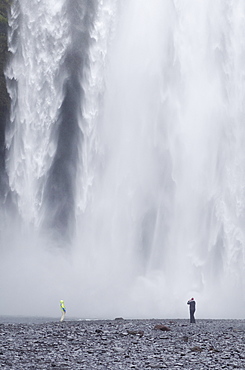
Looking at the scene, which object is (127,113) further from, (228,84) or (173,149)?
(228,84)

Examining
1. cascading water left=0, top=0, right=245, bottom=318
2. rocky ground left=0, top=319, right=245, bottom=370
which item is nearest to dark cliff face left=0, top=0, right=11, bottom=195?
cascading water left=0, top=0, right=245, bottom=318

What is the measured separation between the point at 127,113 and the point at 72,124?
13.0ft

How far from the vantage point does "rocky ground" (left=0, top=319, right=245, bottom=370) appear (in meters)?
12.8

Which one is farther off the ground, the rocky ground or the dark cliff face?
the dark cliff face

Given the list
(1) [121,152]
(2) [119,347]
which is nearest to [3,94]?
(1) [121,152]

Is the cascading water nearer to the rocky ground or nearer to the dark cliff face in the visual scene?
the dark cliff face

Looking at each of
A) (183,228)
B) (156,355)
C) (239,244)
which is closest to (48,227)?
(183,228)

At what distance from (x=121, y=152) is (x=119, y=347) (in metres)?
25.7

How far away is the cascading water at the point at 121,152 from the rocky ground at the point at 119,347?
15436mm

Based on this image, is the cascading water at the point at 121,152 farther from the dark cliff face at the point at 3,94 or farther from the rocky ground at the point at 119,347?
the rocky ground at the point at 119,347

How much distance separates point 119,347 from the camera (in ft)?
49.1

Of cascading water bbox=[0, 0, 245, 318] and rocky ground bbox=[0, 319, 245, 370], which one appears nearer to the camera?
rocky ground bbox=[0, 319, 245, 370]

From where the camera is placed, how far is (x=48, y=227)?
38969mm

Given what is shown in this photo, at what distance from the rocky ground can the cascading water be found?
15.4 meters
